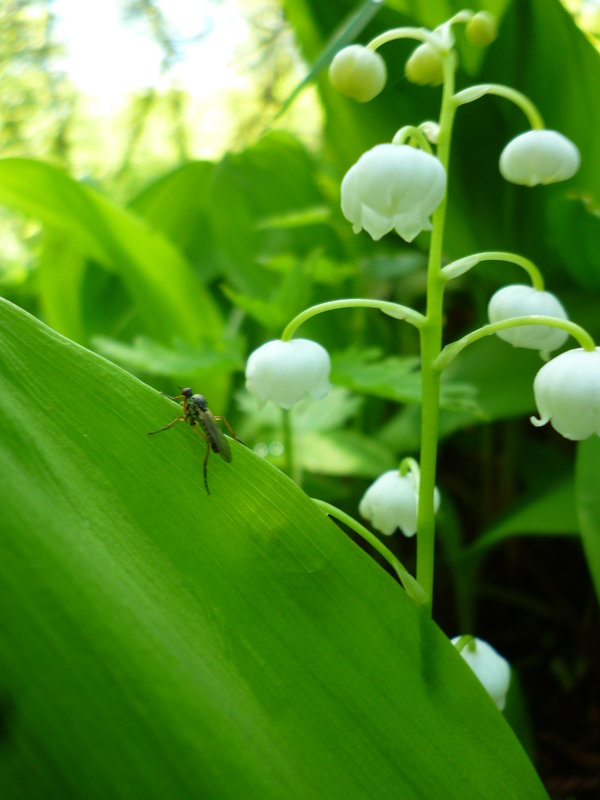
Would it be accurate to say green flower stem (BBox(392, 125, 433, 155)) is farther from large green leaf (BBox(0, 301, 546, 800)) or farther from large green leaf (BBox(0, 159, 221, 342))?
large green leaf (BBox(0, 159, 221, 342))

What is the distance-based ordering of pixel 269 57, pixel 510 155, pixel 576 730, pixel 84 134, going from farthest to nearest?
pixel 84 134 → pixel 269 57 → pixel 576 730 → pixel 510 155

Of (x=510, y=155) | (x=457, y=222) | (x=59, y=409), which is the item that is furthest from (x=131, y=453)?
(x=457, y=222)

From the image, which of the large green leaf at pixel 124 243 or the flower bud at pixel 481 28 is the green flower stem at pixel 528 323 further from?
the large green leaf at pixel 124 243

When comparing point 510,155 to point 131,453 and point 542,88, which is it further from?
point 542,88

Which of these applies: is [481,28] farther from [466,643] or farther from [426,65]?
[466,643]

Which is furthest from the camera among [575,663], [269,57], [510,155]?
[269,57]

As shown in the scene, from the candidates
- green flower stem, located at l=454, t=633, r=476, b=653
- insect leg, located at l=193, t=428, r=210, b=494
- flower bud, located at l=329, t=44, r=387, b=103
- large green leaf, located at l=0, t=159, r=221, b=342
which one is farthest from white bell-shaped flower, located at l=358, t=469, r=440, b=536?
large green leaf, located at l=0, t=159, r=221, b=342
